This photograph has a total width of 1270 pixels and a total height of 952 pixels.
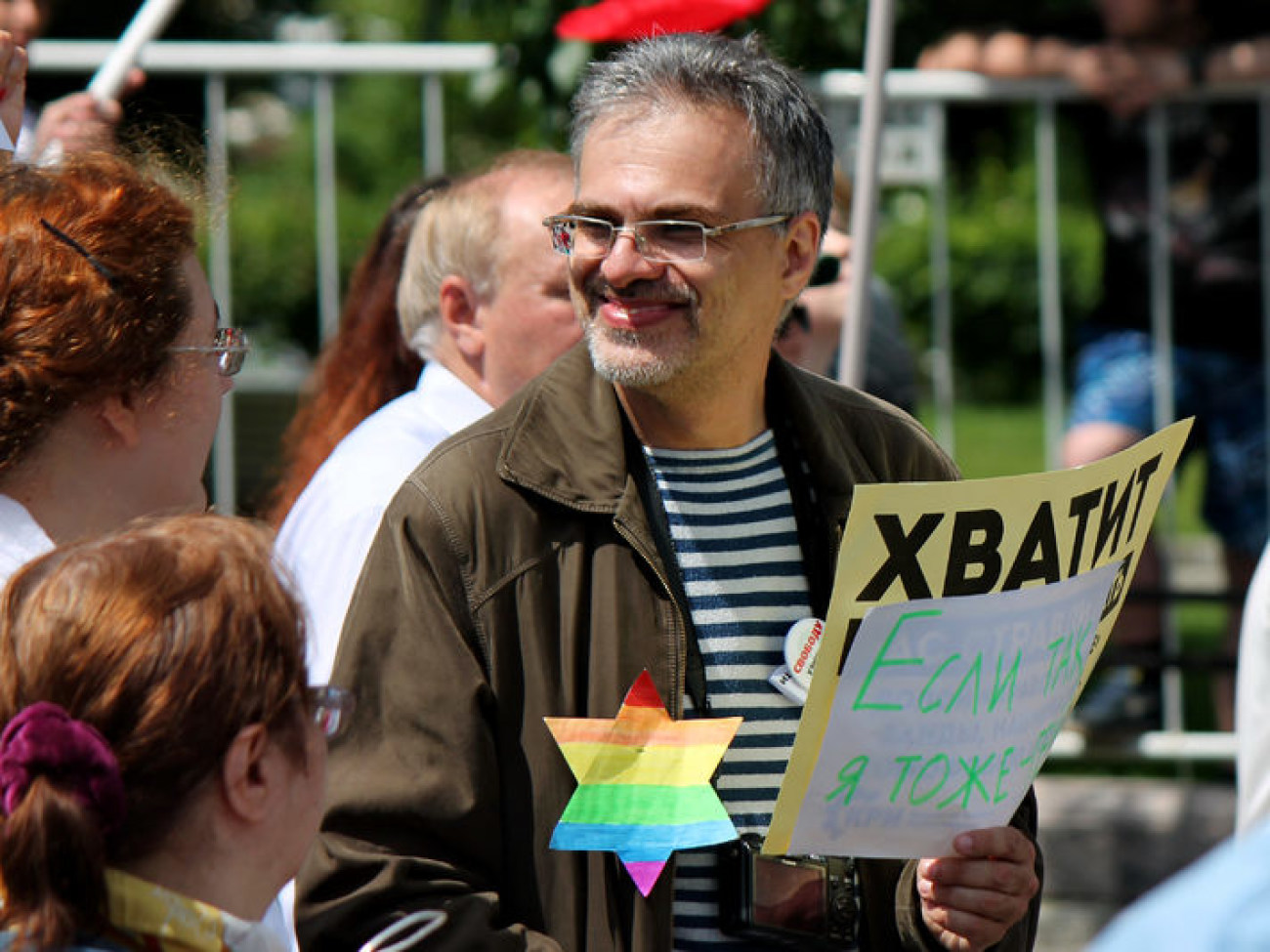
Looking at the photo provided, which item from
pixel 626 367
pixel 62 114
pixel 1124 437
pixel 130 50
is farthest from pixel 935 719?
pixel 1124 437

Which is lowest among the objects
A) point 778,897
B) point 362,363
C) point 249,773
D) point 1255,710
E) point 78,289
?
point 778,897

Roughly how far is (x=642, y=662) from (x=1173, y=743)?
3031 mm

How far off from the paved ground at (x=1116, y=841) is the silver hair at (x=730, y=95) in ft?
9.45

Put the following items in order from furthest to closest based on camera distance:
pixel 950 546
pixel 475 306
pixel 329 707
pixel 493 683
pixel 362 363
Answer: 1. pixel 362 363
2. pixel 475 306
3. pixel 493 683
4. pixel 950 546
5. pixel 329 707

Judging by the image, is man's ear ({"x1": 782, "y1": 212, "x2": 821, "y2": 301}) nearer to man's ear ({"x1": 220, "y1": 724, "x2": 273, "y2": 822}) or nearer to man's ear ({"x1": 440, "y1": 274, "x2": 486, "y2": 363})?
man's ear ({"x1": 440, "y1": 274, "x2": 486, "y2": 363})

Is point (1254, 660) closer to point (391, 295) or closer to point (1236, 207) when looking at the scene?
point (391, 295)

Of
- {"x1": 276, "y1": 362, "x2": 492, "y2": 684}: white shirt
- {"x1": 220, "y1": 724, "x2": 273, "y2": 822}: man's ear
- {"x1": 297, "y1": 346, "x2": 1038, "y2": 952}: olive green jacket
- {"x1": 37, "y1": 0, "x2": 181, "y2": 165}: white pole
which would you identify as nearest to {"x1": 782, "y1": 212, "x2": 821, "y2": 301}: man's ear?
{"x1": 297, "y1": 346, "x2": 1038, "y2": 952}: olive green jacket

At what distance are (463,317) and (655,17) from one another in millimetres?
787

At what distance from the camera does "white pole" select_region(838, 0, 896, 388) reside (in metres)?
3.46

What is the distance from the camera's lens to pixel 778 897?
2.28 metres

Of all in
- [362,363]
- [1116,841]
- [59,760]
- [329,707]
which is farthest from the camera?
[1116,841]

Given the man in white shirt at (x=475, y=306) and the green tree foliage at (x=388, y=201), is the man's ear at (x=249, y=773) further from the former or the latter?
the green tree foliage at (x=388, y=201)

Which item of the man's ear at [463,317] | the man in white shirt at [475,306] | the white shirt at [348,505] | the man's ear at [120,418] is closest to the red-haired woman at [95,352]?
the man's ear at [120,418]

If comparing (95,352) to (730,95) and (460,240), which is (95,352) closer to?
(730,95)
